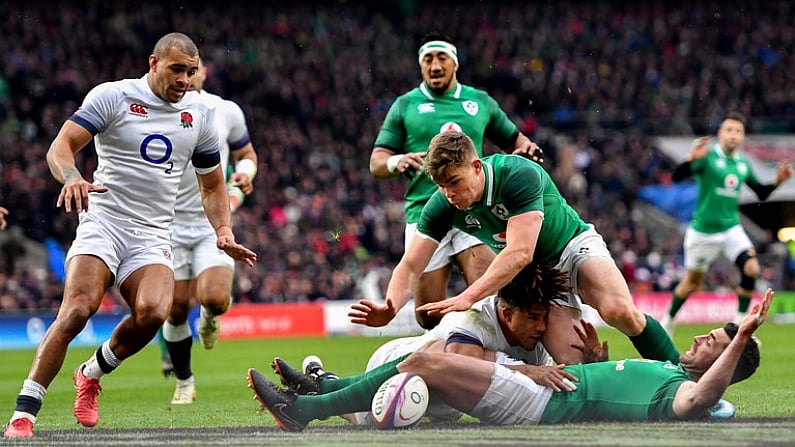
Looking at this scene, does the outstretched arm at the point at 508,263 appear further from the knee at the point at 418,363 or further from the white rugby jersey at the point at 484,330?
the white rugby jersey at the point at 484,330

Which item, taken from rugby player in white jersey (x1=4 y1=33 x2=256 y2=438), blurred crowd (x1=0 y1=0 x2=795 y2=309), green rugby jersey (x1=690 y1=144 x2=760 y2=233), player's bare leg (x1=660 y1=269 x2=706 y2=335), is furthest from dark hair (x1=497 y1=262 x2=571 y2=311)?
blurred crowd (x1=0 y1=0 x2=795 y2=309)

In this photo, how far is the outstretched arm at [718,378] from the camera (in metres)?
6.12

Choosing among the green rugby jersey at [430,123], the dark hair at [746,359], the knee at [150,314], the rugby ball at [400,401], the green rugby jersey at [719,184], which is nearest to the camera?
the rugby ball at [400,401]

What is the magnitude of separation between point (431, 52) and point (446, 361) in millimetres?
3910

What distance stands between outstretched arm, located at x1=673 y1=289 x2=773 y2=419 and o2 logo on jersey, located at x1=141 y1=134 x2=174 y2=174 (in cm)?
361

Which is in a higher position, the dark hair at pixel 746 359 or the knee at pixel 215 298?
the dark hair at pixel 746 359

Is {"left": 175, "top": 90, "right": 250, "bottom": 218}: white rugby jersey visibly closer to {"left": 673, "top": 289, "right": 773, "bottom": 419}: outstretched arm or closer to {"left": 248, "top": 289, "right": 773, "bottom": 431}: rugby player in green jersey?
{"left": 248, "top": 289, "right": 773, "bottom": 431}: rugby player in green jersey

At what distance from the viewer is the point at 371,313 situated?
6840mm

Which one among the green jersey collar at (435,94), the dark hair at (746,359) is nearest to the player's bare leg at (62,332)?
the green jersey collar at (435,94)

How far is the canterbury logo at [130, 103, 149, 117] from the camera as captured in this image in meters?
7.88

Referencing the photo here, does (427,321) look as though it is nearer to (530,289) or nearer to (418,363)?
(530,289)

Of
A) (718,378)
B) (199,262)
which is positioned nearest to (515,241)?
(718,378)

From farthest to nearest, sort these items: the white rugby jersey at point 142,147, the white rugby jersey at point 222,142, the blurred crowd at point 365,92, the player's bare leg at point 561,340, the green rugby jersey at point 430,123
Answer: the blurred crowd at point 365,92 < the white rugby jersey at point 222,142 < the green rugby jersey at point 430,123 < the white rugby jersey at point 142,147 < the player's bare leg at point 561,340

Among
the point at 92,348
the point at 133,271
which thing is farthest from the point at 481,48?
the point at 133,271
